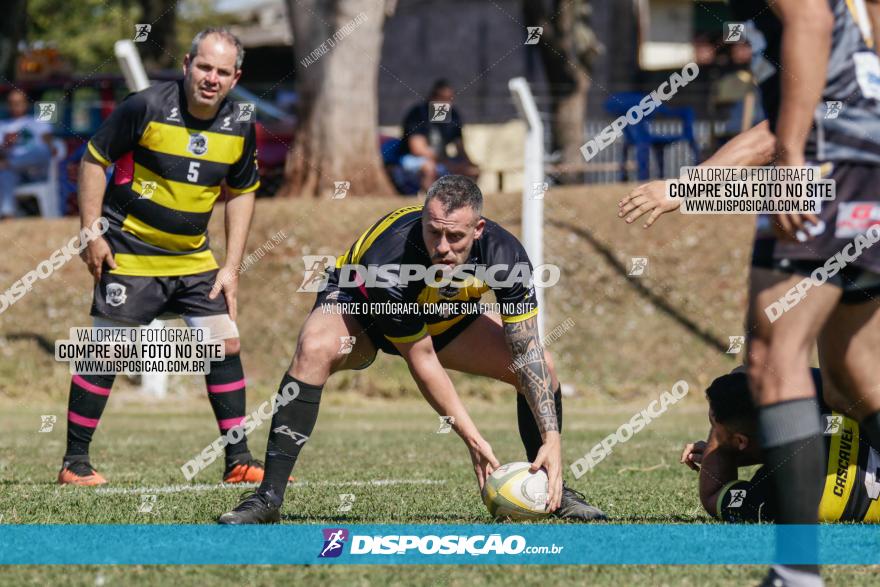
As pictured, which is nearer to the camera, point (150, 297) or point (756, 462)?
point (756, 462)

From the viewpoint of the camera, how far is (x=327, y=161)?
17.2m

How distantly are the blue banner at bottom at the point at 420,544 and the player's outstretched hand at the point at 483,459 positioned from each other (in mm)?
341

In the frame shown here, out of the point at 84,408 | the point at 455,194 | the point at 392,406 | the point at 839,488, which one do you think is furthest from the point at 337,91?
the point at 839,488

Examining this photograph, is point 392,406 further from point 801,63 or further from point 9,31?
point 9,31

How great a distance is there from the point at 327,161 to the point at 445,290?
11.8 metres

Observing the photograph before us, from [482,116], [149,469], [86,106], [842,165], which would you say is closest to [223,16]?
[482,116]

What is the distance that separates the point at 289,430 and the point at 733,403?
6.50ft

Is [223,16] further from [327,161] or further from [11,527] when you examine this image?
[11,527]

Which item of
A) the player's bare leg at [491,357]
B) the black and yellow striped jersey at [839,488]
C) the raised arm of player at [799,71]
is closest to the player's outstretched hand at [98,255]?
the player's bare leg at [491,357]

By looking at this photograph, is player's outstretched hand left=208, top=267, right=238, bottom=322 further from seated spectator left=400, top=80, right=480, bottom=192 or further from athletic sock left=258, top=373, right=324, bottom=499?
seated spectator left=400, top=80, right=480, bottom=192

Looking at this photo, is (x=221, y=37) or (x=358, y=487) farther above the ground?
(x=221, y=37)

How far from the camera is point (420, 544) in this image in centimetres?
471

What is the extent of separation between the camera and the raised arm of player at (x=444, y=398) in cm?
546

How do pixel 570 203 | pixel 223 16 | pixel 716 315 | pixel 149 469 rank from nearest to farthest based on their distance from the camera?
pixel 149 469 < pixel 716 315 < pixel 570 203 < pixel 223 16
